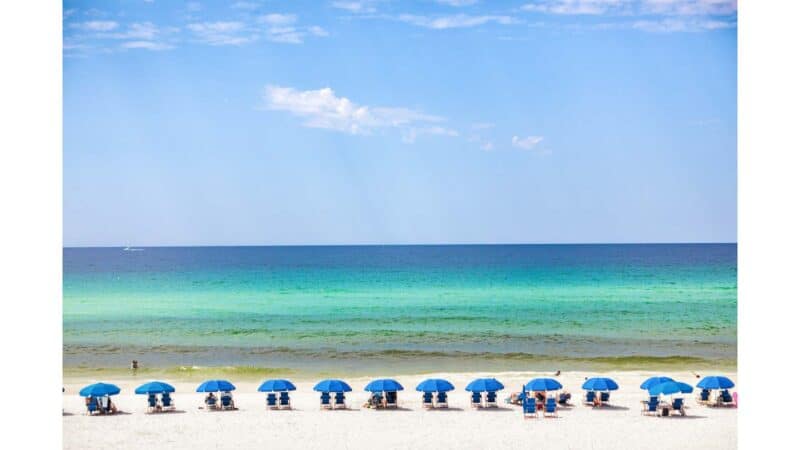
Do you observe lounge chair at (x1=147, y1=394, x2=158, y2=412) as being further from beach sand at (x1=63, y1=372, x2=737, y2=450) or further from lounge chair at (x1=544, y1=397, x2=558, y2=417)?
lounge chair at (x1=544, y1=397, x2=558, y2=417)

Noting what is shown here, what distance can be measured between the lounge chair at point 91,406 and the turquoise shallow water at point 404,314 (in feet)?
26.3

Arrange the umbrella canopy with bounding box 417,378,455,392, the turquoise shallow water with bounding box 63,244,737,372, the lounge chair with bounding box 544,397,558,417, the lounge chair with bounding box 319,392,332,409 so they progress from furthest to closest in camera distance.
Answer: the turquoise shallow water with bounding box 63,244,737,372 → the lounge chair with bounding box 319,392,332,409 → the umbrella canopy with bounding box 417,378,455,392 → the lounge chair with bounding box 544,397,558,417

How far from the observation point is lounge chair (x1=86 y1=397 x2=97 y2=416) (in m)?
13.3

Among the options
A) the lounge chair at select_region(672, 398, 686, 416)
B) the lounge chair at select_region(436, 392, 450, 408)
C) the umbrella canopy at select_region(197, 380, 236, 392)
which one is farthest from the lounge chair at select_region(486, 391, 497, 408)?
the umbrella canopy at select_region(197, 380, 236, 392)

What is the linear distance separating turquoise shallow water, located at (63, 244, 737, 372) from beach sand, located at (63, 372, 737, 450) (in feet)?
24.2

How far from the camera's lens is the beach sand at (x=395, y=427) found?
36.9 feet

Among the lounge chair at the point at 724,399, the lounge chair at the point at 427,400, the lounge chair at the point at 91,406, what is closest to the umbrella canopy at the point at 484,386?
the lounge chair at the point at 427,400

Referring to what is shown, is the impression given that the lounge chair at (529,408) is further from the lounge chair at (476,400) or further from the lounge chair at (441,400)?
the lounge chair at (441,400)

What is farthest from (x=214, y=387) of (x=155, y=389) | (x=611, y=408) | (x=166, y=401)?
(x=611, y=408)

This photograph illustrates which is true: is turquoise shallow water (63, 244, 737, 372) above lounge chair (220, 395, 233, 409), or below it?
above

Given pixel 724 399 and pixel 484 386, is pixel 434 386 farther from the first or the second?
pixel 724 399

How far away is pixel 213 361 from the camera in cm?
2372

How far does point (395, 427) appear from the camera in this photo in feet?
40.4
